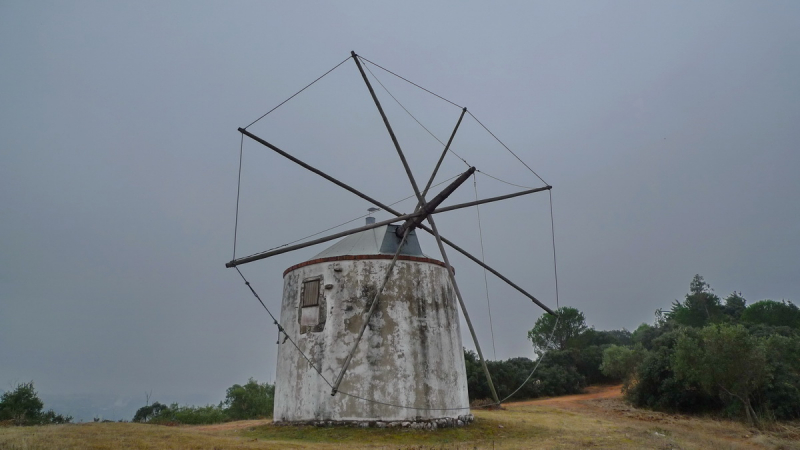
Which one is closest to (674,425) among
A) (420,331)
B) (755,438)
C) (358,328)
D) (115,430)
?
(755,438)

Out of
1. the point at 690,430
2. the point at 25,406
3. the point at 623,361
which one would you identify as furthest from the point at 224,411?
the point at 623,361

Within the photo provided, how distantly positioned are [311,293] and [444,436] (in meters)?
5.76

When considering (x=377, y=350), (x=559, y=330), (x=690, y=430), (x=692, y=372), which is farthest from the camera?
(x=559, y=330)

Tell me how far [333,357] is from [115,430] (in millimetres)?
5450

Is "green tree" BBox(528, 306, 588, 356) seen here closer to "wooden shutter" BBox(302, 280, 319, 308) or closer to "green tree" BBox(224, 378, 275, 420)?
"green tree" BBox(224, 378, 275, 420)

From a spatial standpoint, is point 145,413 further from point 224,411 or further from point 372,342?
point 372,342

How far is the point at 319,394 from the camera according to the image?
1327 centimetres

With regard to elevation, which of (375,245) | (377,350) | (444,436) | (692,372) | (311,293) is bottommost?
(444,436)

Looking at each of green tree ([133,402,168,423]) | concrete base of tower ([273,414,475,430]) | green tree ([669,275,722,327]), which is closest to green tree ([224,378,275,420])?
green tree ([133,402,168,423])

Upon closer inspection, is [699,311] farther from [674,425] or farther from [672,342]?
[674,425]

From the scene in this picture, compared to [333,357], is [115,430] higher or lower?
lower

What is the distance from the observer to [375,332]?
13453 mm

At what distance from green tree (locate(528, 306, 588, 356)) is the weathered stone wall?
33991mm

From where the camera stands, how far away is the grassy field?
8.73 meters
